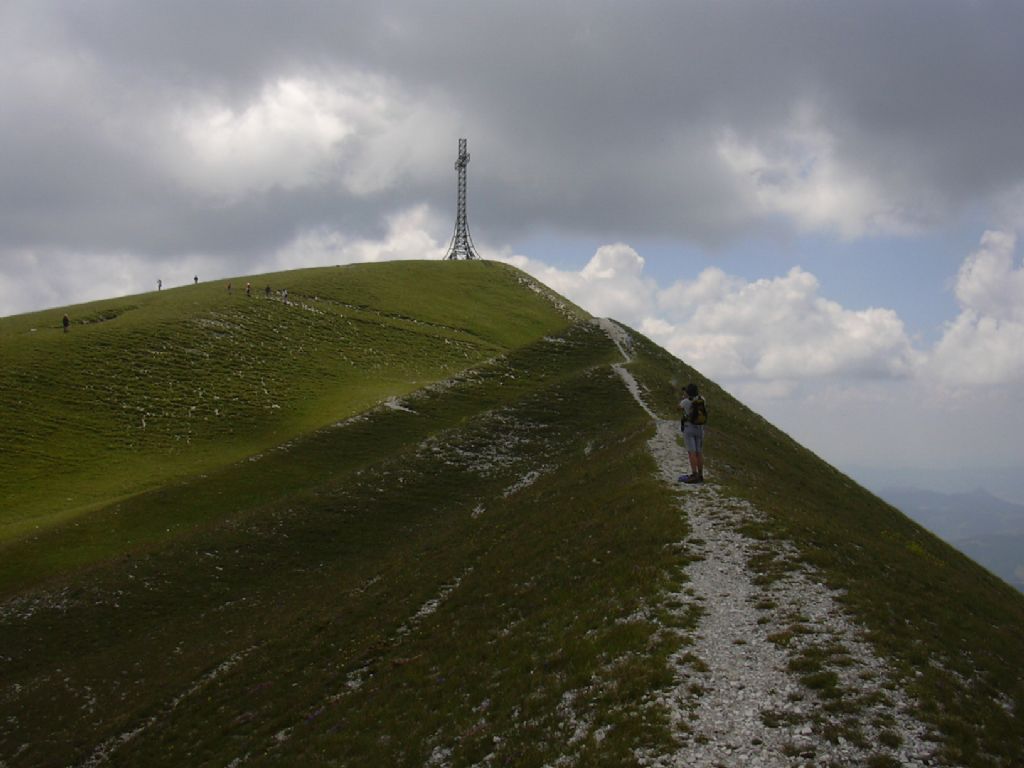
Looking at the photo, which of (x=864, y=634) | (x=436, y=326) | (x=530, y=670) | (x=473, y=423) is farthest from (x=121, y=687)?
(x=436, y=326)

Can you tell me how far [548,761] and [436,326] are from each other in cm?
9617

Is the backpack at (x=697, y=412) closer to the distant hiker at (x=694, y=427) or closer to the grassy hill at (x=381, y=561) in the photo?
the distant hiker at (x=694, y=427)

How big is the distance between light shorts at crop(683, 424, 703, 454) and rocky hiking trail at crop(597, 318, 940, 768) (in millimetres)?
8989

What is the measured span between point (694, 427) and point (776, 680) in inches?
694

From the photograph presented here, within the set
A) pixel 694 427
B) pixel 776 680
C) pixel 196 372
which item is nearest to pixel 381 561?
pixel 694 427

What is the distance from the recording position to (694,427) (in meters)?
32.5

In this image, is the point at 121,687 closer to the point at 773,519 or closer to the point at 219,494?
the point at 219,494

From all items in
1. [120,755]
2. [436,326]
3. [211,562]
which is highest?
[436,326]

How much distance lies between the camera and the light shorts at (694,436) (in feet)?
107

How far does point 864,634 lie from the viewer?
17500mm

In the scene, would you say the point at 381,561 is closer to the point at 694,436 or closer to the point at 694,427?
the point at 694,436

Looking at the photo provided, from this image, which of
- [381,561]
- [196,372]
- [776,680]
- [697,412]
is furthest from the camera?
[196,372]

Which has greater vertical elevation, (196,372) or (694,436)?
(196,372)

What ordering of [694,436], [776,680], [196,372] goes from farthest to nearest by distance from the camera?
[196,372] → [694,436] → [776,680]
